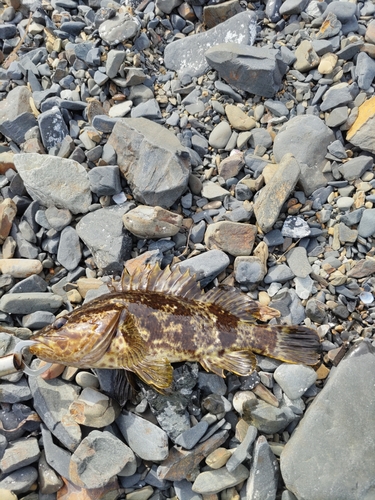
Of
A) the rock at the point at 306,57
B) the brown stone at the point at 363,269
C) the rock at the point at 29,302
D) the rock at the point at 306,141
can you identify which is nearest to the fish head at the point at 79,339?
the rock at the point at 29,302

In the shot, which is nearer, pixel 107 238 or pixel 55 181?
pixel 107 238

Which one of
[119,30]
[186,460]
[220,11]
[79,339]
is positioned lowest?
[186,460]

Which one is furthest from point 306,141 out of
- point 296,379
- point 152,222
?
point 296,379

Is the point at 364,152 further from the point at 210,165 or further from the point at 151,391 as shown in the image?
the point at 151,391

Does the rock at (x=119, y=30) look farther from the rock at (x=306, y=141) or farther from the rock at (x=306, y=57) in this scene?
the rock at (x=306, y=141)

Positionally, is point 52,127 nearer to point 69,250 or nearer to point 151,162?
point 151,162
